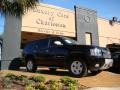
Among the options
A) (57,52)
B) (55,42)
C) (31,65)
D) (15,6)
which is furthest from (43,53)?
(15,6)

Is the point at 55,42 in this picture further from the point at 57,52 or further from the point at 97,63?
the point at 97,63

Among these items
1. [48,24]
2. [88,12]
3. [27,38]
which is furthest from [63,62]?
[88,12]

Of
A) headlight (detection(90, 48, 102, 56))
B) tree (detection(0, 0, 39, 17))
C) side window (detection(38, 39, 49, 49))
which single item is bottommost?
headlight (detection(90, 48, 102, 56))

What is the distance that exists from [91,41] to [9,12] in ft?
66.2

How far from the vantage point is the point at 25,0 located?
11781 mm

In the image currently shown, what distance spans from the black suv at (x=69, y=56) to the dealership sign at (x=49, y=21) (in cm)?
1011

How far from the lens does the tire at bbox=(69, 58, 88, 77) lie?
1280 cm

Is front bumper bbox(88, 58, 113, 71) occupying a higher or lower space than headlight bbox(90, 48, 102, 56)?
lower

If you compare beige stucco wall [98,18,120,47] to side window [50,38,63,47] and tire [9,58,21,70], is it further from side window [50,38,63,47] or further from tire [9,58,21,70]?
side window [50,38,63,47]

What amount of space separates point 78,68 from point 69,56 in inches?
34.3

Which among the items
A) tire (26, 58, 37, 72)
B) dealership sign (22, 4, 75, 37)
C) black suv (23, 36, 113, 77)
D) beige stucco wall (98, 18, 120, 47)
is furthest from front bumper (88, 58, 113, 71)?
beige stucco wall (98, 18, 120, 47)

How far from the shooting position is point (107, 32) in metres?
34.1

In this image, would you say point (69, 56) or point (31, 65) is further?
point (31, 65)

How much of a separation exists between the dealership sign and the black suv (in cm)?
1011
